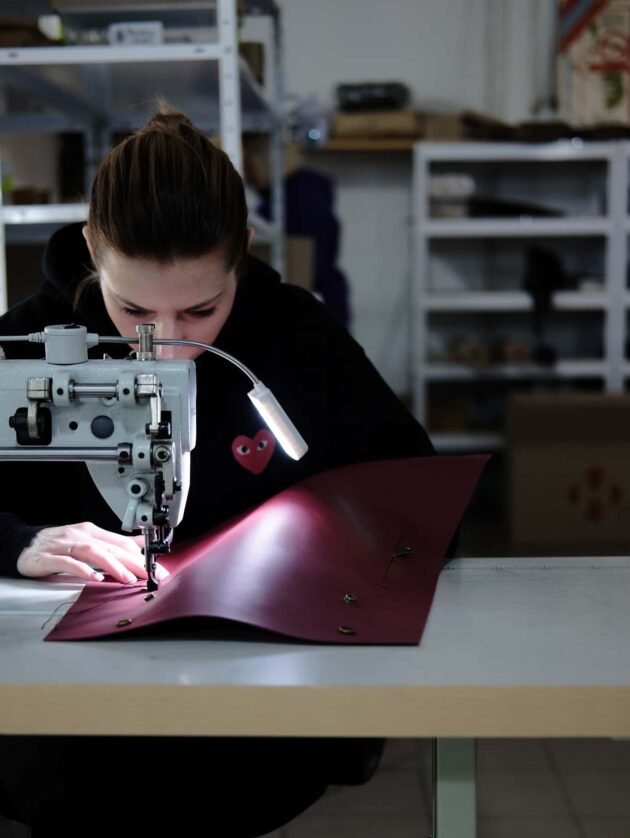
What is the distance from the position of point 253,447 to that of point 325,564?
1.82 feet

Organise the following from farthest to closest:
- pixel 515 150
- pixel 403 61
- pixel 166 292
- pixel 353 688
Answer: pixel 403 61, pixel 515 150, pixel 166 292, pixel 353 688

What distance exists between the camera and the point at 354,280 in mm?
5707

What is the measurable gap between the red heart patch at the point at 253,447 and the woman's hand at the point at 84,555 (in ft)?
1.42

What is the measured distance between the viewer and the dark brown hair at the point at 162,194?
134 cm

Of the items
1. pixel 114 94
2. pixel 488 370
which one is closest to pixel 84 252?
pixel 114 94

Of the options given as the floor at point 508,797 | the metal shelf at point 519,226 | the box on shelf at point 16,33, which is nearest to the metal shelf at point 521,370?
the metal shelf at point 519,226

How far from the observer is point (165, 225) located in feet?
4.43

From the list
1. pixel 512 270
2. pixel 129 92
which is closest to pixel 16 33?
pixel 129 92

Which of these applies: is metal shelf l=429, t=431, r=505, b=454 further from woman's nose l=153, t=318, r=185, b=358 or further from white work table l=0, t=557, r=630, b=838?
white work table l=0, t=557, r=630, b=838

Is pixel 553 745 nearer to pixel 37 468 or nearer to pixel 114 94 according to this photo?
pixel 37 468

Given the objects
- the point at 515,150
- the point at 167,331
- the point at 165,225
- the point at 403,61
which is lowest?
the point at 167,331

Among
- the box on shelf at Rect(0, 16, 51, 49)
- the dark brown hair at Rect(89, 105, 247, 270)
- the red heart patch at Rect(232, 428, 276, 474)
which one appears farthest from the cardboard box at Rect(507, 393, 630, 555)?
the dark brown hair at Rect(89, 105, 247, 270)

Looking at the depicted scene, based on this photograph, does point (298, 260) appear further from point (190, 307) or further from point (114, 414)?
point (114, 414)

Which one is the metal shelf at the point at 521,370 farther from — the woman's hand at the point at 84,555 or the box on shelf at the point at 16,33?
the woman's hand at the point at 84,555
